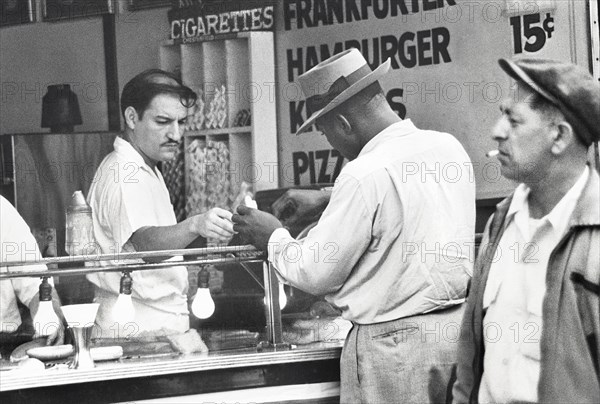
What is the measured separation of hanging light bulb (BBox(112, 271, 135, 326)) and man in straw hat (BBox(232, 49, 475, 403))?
1.85ft

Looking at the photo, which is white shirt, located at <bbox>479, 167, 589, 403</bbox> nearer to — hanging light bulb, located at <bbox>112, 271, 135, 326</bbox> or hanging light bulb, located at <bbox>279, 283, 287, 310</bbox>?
hanging light bulb, located at <bbox>279, 283, 287, 310</bbox>

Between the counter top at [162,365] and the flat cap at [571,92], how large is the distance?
1.39m

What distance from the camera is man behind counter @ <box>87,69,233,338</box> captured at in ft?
13.7

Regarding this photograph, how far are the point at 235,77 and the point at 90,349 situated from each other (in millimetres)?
1520

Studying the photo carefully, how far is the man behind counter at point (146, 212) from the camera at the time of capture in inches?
164

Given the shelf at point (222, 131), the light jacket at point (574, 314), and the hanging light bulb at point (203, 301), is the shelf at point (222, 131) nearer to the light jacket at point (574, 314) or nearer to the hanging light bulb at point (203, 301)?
the hanging light bulb at point (203, 301)

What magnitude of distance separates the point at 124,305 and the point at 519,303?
167 centimetres

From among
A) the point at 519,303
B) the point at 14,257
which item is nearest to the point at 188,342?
the point at 14,257

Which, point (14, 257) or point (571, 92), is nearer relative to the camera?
point (571, 92)

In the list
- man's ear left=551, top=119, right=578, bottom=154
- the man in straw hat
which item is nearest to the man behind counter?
the man in straw hat

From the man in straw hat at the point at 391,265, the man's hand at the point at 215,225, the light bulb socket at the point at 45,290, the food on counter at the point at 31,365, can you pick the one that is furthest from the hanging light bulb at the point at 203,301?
the food on counter at the point at 31,365

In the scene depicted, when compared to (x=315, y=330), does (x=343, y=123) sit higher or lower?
higher

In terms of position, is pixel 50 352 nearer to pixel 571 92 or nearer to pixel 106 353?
pixel 106 353

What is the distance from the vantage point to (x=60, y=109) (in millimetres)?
4383
